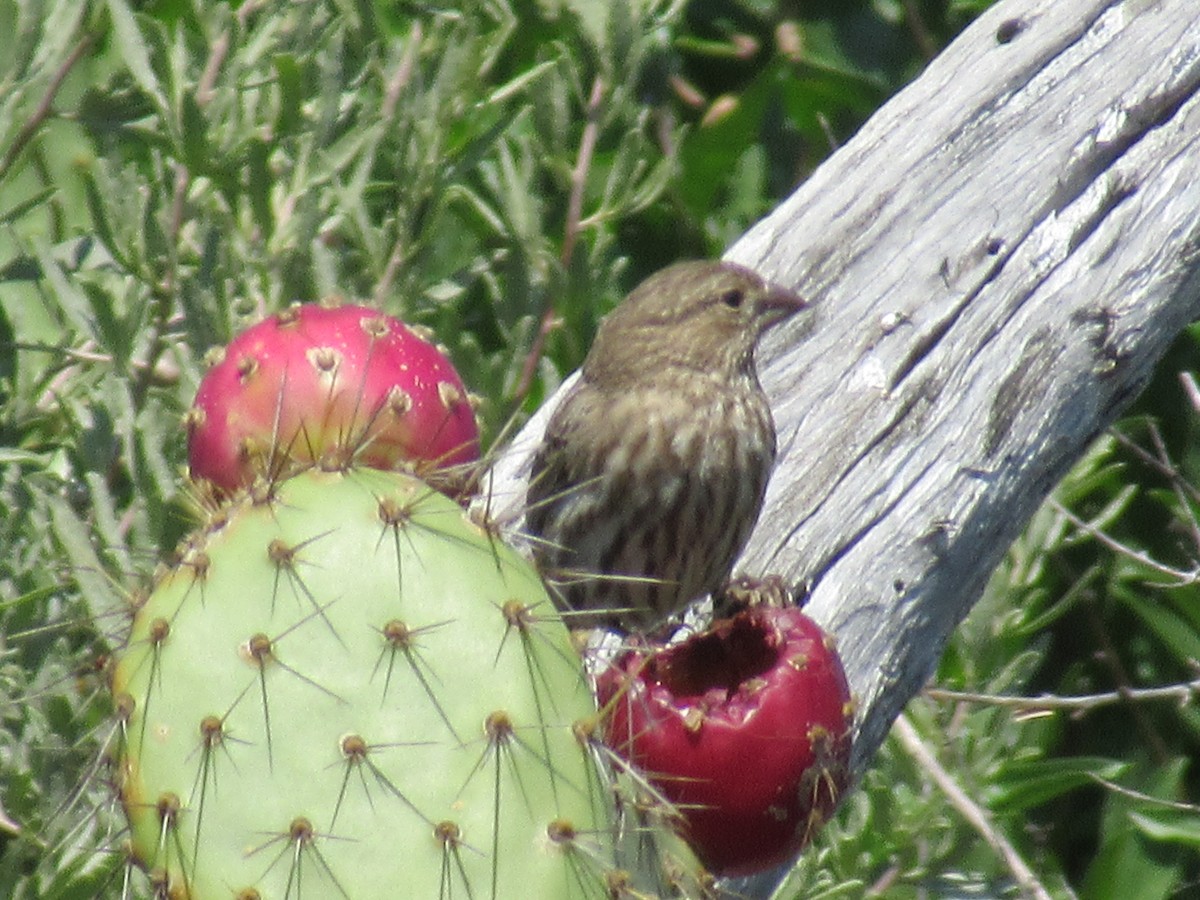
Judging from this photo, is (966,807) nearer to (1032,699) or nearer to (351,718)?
(1032,699)

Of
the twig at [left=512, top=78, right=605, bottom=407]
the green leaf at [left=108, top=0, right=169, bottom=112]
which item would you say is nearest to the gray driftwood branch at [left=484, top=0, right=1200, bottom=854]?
the twig at [left=512, top=78, right=605, bottom=407]

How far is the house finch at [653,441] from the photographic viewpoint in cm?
368

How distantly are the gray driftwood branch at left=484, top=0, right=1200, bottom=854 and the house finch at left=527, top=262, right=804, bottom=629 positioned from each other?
124 millimetres

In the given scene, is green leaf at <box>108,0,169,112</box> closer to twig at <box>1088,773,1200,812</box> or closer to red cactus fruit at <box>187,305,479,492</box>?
red cactus fruit at <box>187,305,479,492</box>

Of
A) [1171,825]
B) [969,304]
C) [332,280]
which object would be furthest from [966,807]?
[332,280]

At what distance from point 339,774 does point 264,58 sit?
5.97 feet

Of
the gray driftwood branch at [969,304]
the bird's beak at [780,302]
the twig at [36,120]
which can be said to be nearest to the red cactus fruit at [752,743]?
the gray driftwood branch at [969,304]

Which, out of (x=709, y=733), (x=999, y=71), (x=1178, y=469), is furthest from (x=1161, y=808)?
(x=709, y=733)

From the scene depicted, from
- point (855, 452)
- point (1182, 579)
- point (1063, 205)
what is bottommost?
point (1182, 579)

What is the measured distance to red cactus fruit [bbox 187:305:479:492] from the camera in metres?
2.22

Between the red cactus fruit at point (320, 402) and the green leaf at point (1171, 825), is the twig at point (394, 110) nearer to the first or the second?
the red cactus fruit at point (320, 402)

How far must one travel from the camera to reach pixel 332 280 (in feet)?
10.3

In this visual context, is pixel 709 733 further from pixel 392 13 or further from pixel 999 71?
pixel 392 13

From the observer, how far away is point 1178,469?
4746 mm
